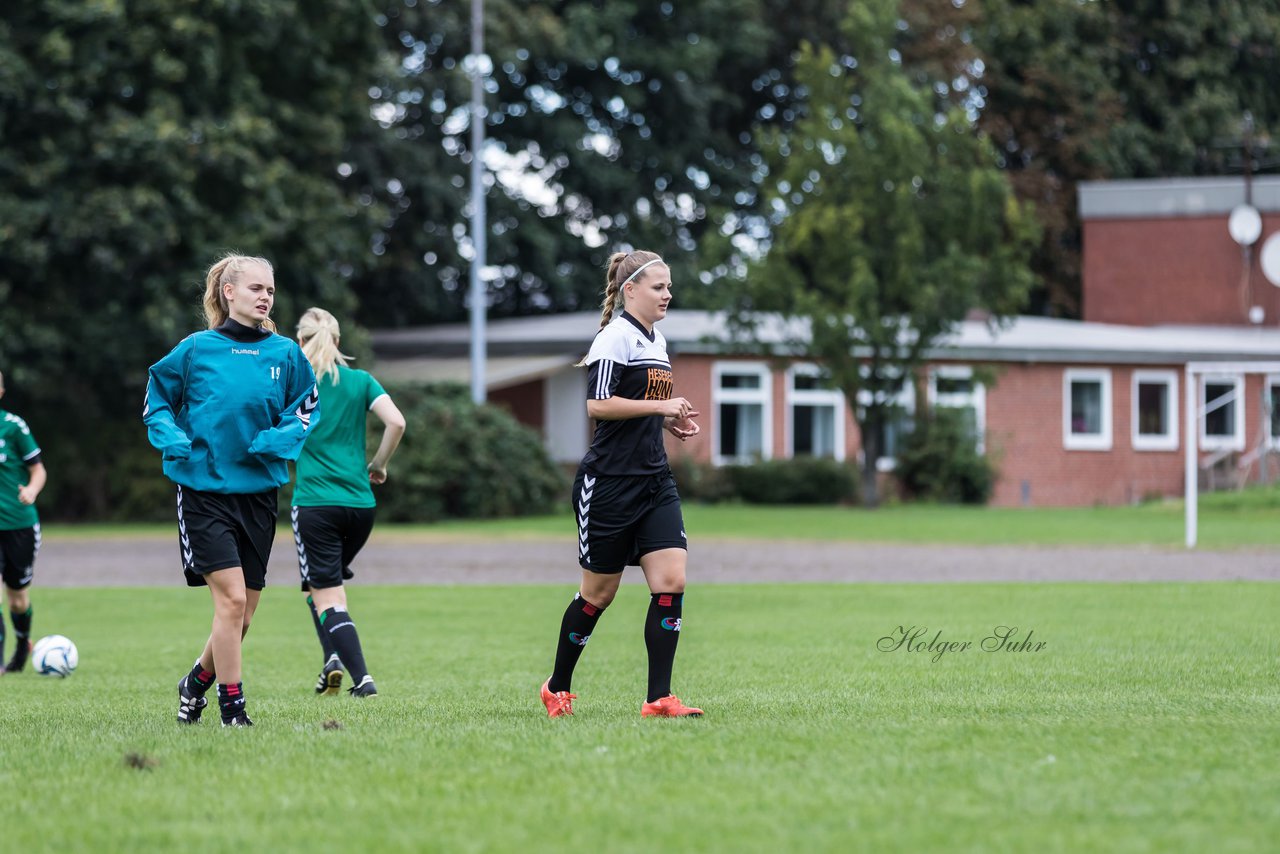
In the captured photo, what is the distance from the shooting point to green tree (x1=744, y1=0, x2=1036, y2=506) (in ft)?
112

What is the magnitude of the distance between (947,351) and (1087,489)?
494 cm

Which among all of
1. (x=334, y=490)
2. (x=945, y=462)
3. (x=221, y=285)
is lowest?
(x=334, y=490)

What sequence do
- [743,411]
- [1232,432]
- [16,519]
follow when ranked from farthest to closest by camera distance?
[1232,432] < [743,411] < [16,519]

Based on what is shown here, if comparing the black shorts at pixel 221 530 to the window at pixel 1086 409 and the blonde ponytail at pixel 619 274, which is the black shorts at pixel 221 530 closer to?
the blonde ponytail at pixel 619 274

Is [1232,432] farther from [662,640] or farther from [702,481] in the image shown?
[662,640]

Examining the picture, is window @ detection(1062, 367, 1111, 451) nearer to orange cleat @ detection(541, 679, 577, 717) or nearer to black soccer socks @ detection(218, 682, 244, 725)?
orange cleat @ detection(541, 679, 577, 717)

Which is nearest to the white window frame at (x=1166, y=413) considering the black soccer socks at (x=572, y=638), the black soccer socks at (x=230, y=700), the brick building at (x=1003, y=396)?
the brick building at (x=1003, y=396)

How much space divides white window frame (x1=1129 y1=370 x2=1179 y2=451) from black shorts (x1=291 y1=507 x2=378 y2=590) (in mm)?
33986

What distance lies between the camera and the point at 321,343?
30.7 ft

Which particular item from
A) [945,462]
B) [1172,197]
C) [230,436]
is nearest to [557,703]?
[230,436]

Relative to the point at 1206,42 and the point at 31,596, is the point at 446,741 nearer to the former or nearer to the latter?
the point at 31,596

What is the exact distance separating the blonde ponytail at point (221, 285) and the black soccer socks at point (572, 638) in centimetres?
175

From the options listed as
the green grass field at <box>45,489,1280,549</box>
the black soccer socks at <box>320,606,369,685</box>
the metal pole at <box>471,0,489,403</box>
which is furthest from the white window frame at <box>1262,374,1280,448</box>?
the black soccer socks at <box>320,606,369,685</box>

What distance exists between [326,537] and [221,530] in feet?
7.17
